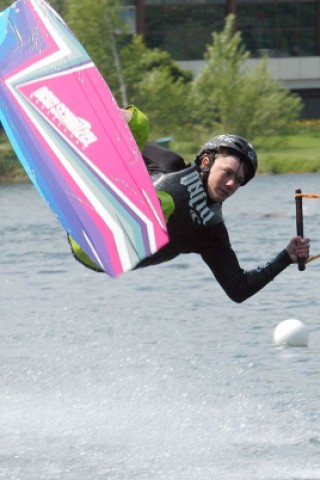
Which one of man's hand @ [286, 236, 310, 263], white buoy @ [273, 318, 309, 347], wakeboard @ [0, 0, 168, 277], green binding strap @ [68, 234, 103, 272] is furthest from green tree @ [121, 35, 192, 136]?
green binding strap @ [68, 234, 103, 272]

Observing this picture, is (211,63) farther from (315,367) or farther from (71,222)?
(71,222)

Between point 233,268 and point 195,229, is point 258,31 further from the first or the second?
point 195,229

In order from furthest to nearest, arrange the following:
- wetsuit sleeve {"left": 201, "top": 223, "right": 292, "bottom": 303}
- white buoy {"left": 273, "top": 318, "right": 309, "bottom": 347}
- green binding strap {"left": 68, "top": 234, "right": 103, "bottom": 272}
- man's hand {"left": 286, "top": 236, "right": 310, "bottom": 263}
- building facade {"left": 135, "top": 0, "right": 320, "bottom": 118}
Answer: building facade {"left": 135, "top": 0, "right": 320, "bottom": 118}, white buoy {"left": 273, "top": 318, "right": 309, "bottom": 347}, wetsuit sleeve {"left": 201, "top": 223, "right": 292, "bottom": 303}, man's hand {"left": 286, "top": 236, "right": 310, "bottom": 263}, green binding strap {"left": 68, "top": 234, "right": 103, "bottom": 272}

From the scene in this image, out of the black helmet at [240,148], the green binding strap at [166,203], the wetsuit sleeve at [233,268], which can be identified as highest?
the black helmet at [240,148]

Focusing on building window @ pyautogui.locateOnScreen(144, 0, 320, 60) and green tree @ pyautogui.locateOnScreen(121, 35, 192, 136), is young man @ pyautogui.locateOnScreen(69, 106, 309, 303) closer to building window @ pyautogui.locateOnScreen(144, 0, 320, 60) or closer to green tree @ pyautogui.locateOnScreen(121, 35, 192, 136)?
green tree @ pyautogui.locateOnScreen(121, 35, 192, 136)

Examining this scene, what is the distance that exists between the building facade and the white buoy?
45039 mm

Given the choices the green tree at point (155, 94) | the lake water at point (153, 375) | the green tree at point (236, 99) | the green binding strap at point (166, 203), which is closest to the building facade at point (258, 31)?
the green tree at point (236, 99)

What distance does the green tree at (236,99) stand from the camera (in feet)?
166

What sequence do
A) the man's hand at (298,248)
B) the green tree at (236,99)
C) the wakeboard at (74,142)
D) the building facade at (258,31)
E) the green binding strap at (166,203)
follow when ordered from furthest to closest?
the building facade at (258,31) < the green tree at (236,99) < the man's hand at (298,248) < the green binding strap at (166,203) < the wakeboard at (74,142)

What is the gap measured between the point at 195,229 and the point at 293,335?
6620 millimetres

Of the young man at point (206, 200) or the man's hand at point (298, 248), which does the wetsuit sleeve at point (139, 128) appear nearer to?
the young man at point (206, 200)

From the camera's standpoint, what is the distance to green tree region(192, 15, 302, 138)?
5059 centimetres

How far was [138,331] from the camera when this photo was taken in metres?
16.8

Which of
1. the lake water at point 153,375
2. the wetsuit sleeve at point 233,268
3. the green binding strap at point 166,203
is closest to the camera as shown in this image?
the green binding strap at point 166,203
